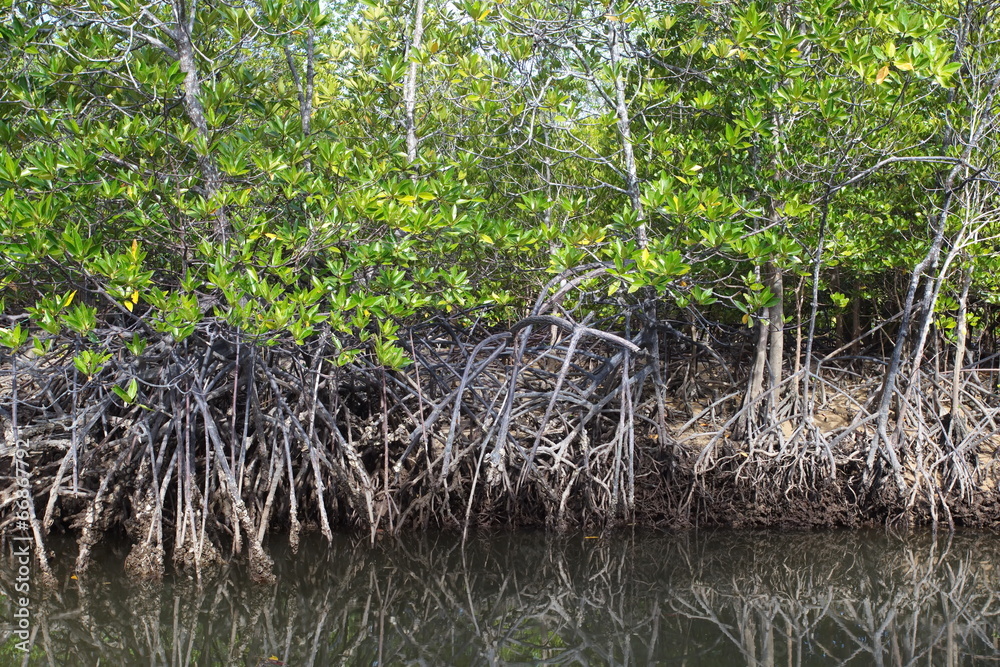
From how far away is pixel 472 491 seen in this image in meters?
4.77

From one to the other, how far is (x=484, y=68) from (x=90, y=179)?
87.8 inches

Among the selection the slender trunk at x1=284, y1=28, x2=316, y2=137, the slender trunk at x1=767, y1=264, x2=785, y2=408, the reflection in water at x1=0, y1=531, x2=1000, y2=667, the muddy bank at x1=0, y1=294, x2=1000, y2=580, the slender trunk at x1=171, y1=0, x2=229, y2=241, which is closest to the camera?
the reflection in water at x1=0, y1=531, x2=1000, y2=667

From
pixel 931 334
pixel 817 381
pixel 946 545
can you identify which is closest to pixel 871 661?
pixel 946 545

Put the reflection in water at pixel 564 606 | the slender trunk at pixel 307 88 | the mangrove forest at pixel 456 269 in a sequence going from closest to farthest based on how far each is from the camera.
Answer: the reflection in water at pixel 564 606 < the mangrove forest at pixel 456 269 < the slender trunk at pixel 307 88

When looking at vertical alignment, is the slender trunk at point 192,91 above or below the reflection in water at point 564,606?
above

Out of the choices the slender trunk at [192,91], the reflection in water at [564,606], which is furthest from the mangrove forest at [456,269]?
the reflection in water at [564,606]

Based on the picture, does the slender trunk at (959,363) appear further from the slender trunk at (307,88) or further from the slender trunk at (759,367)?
the slender trunk at (307,88)

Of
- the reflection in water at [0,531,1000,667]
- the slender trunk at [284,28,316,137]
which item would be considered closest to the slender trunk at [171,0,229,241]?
the slender trunk at [284,28,316,137]

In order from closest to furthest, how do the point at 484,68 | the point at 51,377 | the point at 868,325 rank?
the point at 51,377, the point at 484,68, the point at 868,325

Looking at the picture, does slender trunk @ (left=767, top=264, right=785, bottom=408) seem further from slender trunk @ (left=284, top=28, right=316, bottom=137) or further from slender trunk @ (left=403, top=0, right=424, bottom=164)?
slender trunk @ (left=284, top=28, right=316, bottom=137)

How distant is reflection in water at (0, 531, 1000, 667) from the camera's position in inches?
140

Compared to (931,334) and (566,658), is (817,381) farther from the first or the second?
(566,658)

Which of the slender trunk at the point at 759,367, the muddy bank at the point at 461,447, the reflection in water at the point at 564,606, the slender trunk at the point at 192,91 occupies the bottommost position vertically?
the reflection in water at the point at 564,606

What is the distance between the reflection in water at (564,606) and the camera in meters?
3.55
